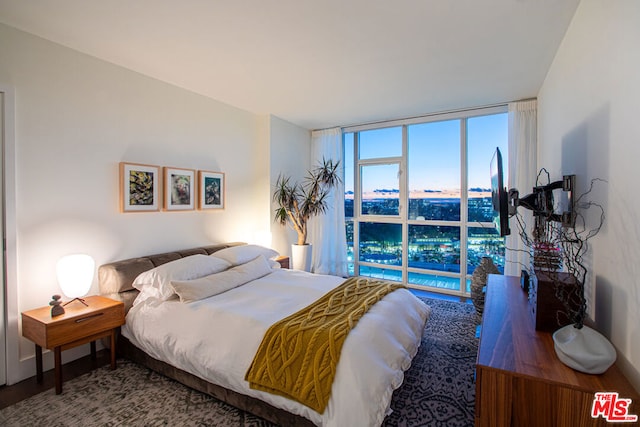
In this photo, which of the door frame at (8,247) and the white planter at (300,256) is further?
the white planter at (300,256)

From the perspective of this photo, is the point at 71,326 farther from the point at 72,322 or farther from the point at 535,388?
the point at 535,388

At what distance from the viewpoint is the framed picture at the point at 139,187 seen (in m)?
2.96

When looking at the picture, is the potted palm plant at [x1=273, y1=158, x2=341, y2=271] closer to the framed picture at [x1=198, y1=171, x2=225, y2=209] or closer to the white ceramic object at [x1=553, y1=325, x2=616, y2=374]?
the framed picture at [x1=198, y1=171, x2=225, y2=209]

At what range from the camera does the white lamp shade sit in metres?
2.40

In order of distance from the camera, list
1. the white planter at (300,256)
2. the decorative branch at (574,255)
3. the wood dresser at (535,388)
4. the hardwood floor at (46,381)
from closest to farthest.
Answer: the wood dresser at (535,388), the decorative branch at (574,255), the hardwood floor at (46,381), the white planter at (300,256)

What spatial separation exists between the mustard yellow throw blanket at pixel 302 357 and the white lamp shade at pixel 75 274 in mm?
1688

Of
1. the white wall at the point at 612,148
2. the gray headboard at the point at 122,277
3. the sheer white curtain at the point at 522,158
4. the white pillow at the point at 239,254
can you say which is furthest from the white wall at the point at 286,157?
the white wall at the point at 612,148

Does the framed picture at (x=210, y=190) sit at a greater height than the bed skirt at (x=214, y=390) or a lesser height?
greater

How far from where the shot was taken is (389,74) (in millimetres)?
3107

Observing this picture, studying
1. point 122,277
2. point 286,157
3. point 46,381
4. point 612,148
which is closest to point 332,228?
point 286,157

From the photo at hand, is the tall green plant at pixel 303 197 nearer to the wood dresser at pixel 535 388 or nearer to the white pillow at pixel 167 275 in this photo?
the white pillow at pixel 167 275

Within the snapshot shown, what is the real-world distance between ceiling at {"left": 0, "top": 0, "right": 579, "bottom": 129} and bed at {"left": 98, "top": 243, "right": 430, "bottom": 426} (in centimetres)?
193

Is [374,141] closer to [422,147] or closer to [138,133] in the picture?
[422,147]

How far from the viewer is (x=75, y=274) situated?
244 centimetres
